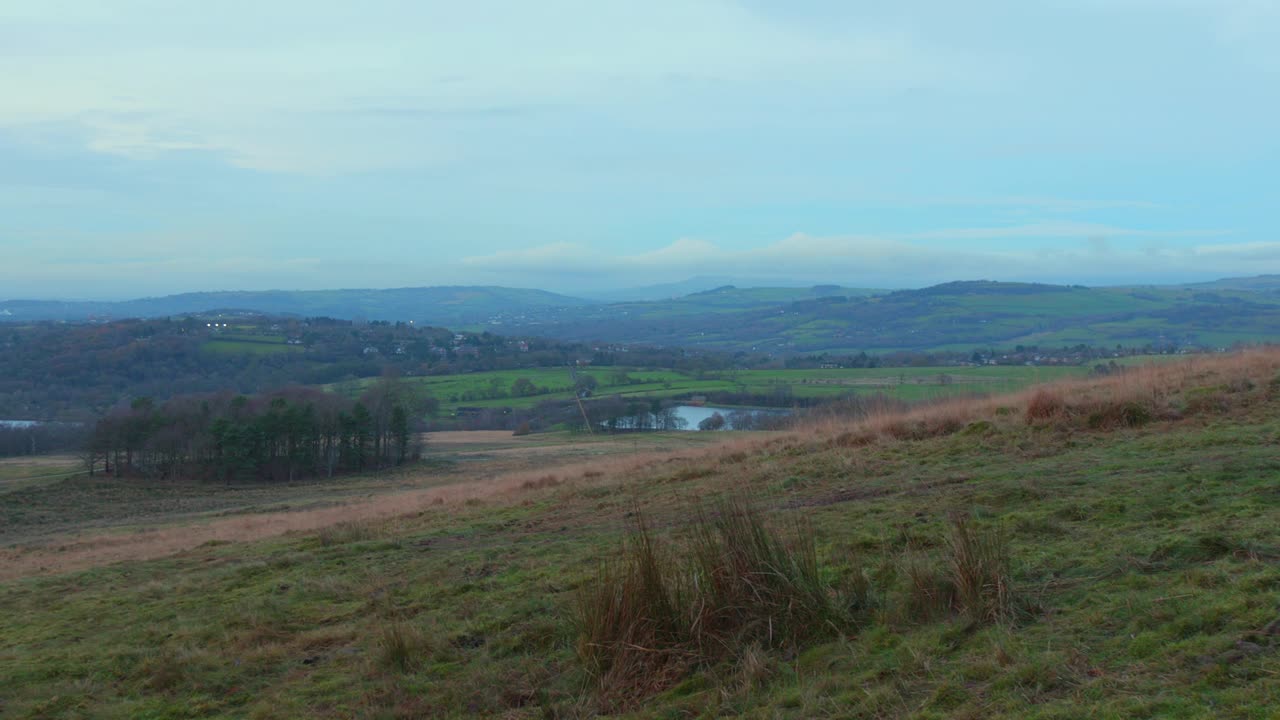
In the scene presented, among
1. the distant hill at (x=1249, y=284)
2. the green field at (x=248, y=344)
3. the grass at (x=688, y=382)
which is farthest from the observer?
the green field at (x=248, y=344)

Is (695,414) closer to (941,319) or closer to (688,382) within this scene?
(688,382)

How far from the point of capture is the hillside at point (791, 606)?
4.68 meters

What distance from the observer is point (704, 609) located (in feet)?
19.1

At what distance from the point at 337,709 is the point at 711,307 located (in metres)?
162

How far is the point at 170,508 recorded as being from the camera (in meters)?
29.3

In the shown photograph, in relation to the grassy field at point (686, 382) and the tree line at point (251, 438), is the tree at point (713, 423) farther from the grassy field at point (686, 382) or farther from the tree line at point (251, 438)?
the tree line at point (251, 438)

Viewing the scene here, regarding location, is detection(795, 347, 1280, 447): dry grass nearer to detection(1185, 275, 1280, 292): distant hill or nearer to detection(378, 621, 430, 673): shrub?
detection(378, 621, 430, 673): shrub

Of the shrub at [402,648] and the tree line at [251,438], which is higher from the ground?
the shrub at [402,648]

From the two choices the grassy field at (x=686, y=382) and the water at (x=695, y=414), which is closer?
the water at (x=695, y=414)

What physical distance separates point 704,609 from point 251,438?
127 ft

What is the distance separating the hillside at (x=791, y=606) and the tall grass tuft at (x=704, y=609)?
0.7 inches

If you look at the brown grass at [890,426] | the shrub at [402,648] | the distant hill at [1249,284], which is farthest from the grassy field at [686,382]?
the distant hill at [1249,284]

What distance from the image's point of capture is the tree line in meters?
39.0

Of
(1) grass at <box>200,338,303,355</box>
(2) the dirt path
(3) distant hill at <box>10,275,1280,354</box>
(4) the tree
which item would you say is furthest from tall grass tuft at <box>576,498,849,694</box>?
(1) grass at <box>200,338,303,355</box>
